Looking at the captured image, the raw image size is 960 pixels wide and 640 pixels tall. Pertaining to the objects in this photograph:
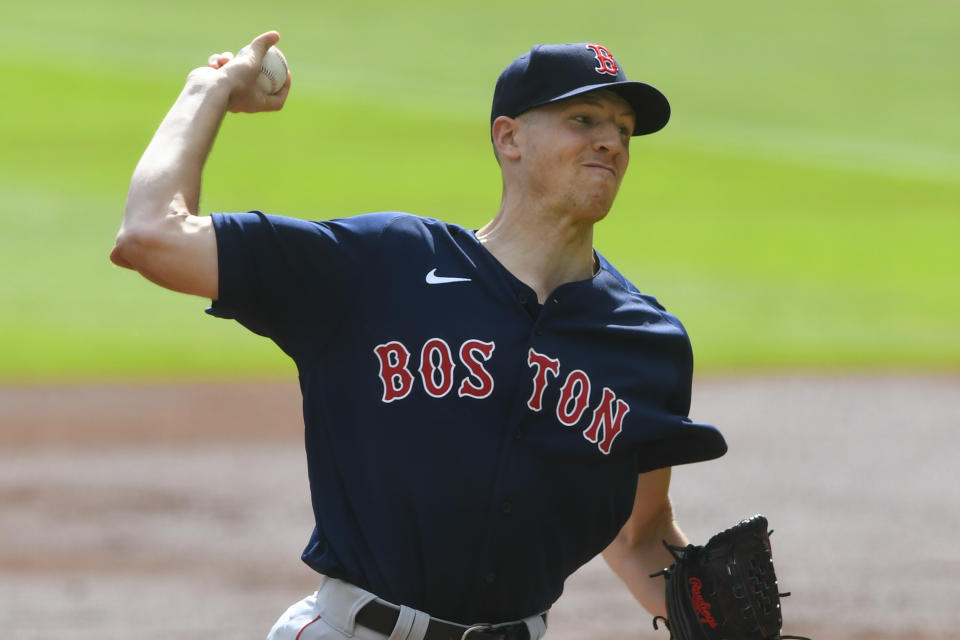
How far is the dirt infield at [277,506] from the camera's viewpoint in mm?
6996

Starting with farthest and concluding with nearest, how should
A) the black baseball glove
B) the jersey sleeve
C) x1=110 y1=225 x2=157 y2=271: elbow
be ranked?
the black baseball glove < the jersey sleeve < x1=110 y1=225 x2=157 y2=271: elbow

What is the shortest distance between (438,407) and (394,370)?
4.7 inches

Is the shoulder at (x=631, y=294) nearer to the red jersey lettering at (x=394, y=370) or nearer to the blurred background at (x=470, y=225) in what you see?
the red jersey lettering at (x=394, y=370)

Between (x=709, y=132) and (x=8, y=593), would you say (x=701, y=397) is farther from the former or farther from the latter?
(x=709, y=132)

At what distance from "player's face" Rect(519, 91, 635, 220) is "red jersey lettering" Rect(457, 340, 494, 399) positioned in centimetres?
38

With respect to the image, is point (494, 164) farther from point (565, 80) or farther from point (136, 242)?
point (136, 242)

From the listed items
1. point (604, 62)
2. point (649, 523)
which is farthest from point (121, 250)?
point (649, 523)

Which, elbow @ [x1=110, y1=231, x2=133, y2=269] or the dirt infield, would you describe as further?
the dirt infield

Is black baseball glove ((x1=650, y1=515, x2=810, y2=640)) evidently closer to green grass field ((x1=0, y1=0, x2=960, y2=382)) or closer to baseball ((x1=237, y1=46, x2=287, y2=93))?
baseball ((x1=237, y1=46, x2=287, y2=93))

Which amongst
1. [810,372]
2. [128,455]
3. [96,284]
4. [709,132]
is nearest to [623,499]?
[128,455]

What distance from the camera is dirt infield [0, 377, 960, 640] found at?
275 inches

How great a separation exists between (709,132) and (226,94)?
2110 cm

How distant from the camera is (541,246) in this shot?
3219 millimetres

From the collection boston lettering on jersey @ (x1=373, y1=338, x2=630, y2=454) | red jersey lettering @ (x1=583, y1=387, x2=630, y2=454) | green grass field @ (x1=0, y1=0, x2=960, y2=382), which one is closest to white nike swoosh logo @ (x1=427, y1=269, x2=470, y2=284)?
boston lettering on jersey @ (x1=373, y1=338, x2=630, y2=454)
